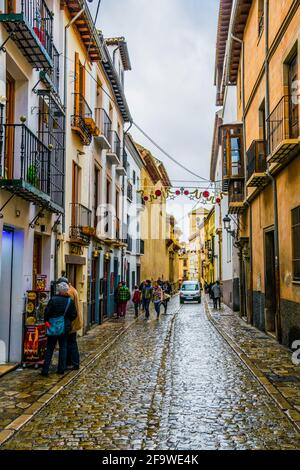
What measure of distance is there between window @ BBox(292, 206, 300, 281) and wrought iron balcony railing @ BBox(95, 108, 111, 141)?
9103mm

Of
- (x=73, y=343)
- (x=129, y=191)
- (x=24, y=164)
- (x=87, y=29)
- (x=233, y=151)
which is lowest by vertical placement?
(x=73, y=343)

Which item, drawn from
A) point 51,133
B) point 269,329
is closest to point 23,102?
point 51,133

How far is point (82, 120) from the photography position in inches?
587

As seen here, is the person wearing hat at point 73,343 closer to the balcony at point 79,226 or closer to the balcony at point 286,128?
the balcony at point 79,226

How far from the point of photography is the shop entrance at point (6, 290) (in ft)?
32.4

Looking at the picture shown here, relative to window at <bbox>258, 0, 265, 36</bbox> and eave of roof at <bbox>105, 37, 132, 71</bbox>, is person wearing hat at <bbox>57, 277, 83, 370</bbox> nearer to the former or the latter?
window at <bbox>258, 0, 265, 36</bbox>

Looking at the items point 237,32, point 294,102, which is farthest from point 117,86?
point 294,102

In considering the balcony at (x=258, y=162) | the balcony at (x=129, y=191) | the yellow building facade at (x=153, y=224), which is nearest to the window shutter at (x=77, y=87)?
the balcony at (x=258, y=162)

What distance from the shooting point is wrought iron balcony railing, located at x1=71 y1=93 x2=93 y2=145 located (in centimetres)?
1448

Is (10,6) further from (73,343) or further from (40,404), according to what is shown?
(40,404)

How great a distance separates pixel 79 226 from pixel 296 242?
250 inches
